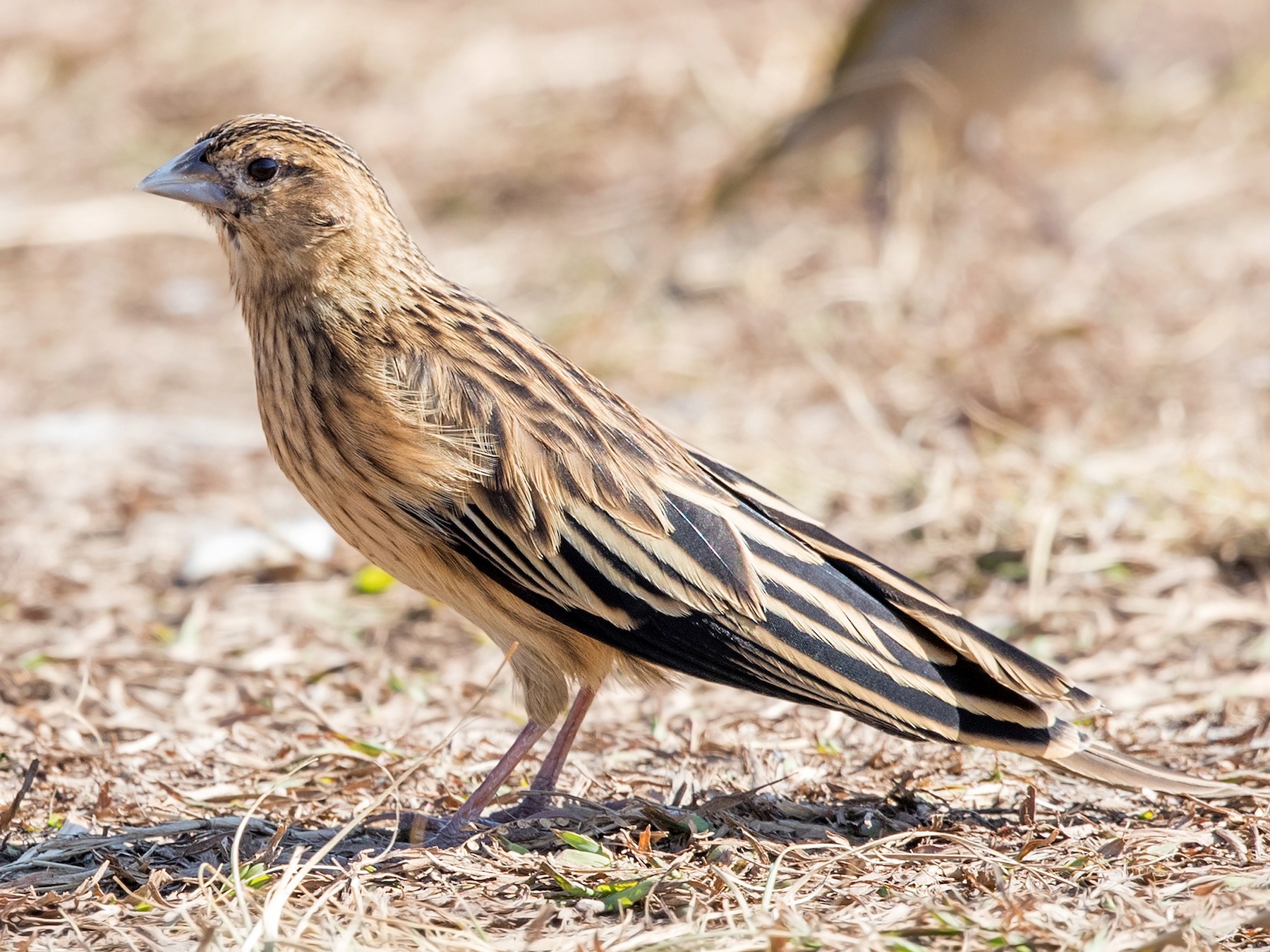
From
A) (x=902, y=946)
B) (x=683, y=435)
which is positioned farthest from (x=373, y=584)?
(x=902, y=946)

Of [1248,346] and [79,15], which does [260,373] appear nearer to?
[1248,346]

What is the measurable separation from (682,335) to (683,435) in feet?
6.22

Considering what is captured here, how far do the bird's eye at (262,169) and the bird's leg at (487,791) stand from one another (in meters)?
1.78

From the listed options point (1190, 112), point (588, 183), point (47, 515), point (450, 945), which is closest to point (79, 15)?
point (588, 183)

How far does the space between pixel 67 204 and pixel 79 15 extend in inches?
165

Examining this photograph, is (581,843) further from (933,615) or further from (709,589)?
(933,615)

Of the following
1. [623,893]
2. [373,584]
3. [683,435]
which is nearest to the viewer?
[623,893]

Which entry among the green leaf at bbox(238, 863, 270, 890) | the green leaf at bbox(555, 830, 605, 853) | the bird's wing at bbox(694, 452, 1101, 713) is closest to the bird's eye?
the bird's wing at bbox(694, 452, 1101, 713)

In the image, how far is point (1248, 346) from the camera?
8.73 metres

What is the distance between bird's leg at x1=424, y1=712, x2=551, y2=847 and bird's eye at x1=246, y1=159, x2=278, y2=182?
5.84 feet

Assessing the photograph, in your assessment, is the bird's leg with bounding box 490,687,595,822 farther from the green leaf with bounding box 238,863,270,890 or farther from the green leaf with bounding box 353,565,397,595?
the green leaf with bounding box 353,565,397,595

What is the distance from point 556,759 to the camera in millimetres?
4602

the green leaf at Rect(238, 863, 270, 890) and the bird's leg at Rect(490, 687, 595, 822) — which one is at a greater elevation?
the bird's leg at Rect(490, 687, 595, 822)

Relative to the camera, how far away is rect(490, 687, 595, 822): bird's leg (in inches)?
178
